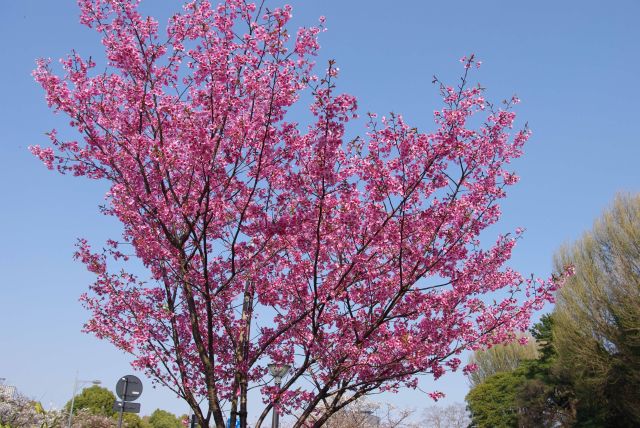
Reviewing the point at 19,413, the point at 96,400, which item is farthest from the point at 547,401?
the point at 96,400

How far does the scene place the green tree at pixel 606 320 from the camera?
1188 inches

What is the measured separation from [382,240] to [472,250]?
143 centimetres

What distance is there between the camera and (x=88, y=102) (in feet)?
25.8

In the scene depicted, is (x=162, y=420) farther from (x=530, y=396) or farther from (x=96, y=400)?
(x=530, y=396)

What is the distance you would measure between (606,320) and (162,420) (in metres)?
55.2

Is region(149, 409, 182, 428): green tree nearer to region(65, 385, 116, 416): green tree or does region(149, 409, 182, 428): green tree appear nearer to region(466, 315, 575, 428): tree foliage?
region(65, 385, 116, 416): green tree

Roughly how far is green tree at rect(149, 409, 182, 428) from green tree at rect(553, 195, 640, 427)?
50.7 metres

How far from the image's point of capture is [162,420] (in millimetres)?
71875

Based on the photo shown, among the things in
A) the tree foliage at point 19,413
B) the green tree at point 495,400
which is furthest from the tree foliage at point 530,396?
the tree foliage at point 19,413

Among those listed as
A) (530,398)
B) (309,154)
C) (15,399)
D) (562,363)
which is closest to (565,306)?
(562,363)

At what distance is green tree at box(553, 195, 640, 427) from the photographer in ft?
Result: 99.0

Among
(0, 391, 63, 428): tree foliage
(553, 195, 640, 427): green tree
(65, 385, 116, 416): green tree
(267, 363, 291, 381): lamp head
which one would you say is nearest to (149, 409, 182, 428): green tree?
(65, 385, 116, 416): green tree

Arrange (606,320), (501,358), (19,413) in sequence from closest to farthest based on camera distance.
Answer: (19,413), (606,320), (501,358)

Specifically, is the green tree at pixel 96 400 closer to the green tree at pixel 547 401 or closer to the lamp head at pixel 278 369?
the green tree at pixel 547 401
